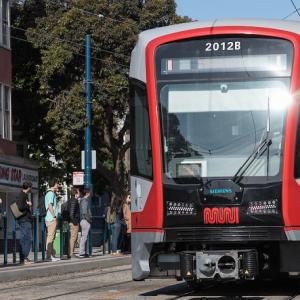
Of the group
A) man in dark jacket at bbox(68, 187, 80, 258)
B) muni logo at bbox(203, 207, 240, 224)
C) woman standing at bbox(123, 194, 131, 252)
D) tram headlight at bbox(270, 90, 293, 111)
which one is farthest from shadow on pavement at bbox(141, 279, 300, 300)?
woman standing at bbox(123, 194, 131, 252)

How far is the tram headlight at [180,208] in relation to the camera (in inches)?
408

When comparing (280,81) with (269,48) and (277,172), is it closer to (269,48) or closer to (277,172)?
(269,48)

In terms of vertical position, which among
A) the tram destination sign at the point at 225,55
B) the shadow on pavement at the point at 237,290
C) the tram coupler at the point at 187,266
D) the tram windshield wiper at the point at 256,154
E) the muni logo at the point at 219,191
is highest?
the tram destination sign at the point at 225,55

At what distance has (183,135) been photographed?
→ 10648mm

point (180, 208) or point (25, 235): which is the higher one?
point (180, 208)

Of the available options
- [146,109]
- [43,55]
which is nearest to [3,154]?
[43,55]

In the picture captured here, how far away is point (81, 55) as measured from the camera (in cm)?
3188

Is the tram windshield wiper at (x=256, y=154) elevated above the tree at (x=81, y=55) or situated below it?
below

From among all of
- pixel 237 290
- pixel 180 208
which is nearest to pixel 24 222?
pixel 237 290

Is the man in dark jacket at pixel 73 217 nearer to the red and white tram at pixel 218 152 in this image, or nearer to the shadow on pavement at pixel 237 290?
the shadow on pavement at pixel 237 290

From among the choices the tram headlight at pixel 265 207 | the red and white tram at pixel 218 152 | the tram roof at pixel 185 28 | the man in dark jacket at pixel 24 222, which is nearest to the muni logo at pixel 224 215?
the red and white tram at pixel 218 152

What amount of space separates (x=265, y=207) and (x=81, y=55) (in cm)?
2253

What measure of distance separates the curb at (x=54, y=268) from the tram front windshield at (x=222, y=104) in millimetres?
5685

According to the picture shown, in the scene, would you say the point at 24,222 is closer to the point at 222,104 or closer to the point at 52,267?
the point at 52,267
